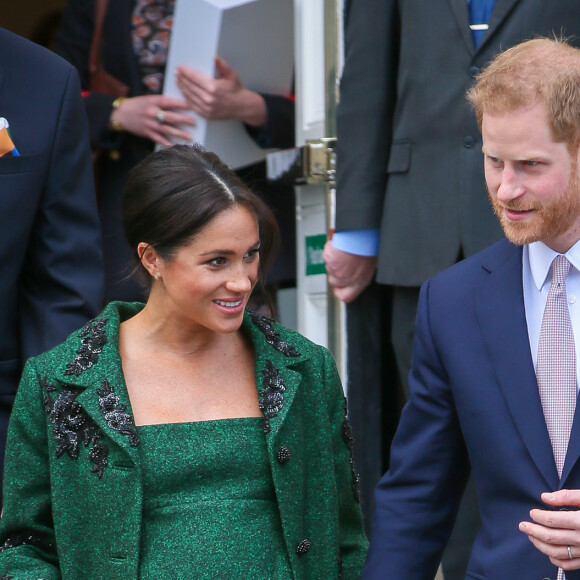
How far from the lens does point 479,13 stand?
3.43 m

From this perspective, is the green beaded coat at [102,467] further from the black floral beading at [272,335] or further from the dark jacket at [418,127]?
the dark jacket at [418,127]

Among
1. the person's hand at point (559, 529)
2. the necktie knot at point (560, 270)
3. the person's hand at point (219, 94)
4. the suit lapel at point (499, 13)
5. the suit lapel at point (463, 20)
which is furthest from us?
the person's hand at point (219, 94)

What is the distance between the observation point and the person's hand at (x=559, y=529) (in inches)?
90.7

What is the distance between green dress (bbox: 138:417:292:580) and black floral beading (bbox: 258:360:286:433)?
56 millimetres

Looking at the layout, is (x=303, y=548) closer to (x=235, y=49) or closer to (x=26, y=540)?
(x=26, y=540)

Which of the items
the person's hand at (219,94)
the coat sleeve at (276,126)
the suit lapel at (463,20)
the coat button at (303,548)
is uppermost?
the suit lapel at (463,20)

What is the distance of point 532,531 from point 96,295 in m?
1.42

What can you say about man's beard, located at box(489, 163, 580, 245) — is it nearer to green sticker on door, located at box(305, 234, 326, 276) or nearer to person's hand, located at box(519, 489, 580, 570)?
person's hand, located at box(519, 489, 580, 570)

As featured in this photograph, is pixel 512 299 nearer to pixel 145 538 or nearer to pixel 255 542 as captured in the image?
pixel 255 542

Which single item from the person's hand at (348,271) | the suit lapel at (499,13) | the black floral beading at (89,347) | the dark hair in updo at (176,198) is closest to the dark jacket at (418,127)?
the suit lapel at (499,13)

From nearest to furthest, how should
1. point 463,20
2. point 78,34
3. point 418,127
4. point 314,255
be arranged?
point 463,20
point 418,127
point 314,255
point 78,34

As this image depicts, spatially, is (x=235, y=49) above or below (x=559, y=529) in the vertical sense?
above

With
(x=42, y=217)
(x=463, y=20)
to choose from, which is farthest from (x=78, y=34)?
(x=463, y=20)

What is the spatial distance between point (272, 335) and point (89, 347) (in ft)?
1.41
